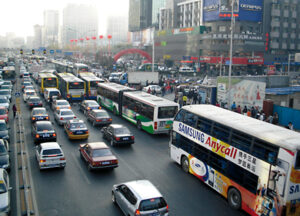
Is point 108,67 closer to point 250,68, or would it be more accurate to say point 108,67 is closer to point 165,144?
point 250,68

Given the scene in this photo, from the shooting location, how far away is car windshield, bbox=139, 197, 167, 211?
34.4 feet

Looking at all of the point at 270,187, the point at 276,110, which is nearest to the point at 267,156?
the point at 270,187

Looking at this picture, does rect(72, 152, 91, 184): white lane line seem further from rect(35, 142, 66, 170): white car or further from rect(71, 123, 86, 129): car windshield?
rect(71, 123, 86, 129): car windshield

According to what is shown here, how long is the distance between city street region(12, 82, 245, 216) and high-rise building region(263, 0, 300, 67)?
76.8m

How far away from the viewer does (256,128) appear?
39.1ft

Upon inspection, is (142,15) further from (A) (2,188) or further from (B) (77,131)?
(A) (2,188)

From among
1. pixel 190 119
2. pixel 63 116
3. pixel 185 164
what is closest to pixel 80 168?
pixel 185 164

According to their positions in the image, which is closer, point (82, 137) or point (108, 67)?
point (82, 137)

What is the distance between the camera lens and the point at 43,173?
15805mm

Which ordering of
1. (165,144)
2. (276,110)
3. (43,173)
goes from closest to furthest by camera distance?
1. (43,173)
2. (165,144)
3. (276,110)

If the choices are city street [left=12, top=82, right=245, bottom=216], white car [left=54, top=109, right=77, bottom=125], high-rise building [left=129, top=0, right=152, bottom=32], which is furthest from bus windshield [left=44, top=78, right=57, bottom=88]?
high-rise building [left=129, top=0, right=152, bottom=32]

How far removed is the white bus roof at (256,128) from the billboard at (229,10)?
230ft

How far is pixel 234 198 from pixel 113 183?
5408 millimetres

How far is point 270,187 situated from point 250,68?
78.5 m
